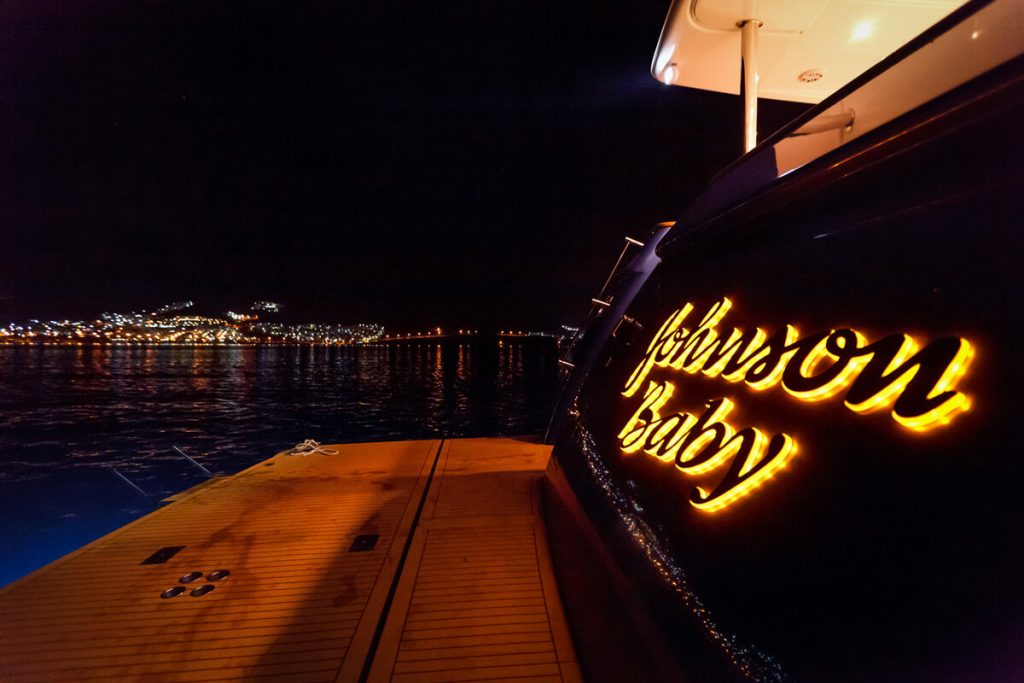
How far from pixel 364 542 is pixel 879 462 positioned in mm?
3943

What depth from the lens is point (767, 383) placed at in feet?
6.07

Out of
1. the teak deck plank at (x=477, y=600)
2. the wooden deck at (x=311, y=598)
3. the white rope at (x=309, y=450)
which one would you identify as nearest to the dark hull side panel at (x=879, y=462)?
the teak deck plank at (x=477, y=600)

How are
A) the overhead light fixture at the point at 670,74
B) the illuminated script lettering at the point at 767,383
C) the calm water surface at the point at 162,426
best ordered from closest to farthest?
the illuminated script lettering at the point at 767,383 < the overhead light fixture at the point at 670,74 < the calm water surface at the point at 162,426

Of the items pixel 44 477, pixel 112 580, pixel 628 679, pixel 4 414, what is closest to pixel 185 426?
pixel 44 477

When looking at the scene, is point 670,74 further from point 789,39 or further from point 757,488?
point 757,488

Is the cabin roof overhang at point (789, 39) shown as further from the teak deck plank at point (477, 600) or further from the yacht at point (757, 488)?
the teak deck plank at point (477, 600)

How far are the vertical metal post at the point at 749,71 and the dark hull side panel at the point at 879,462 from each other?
2.68m

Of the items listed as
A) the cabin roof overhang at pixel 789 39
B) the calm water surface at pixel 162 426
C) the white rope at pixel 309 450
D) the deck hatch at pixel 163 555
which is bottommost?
the calm water surface at pixel 162 426

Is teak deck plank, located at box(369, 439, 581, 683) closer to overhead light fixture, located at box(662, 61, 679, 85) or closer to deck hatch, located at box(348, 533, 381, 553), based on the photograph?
deck hatch, located at box(348, 533, 381, 553)

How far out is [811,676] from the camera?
50.4 inches

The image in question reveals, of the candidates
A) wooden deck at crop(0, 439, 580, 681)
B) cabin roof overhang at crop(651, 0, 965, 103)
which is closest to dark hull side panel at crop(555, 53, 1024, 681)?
wooden deck at crop(0, 439, 580, 681)

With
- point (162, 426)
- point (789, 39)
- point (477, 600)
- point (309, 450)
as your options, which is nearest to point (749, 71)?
point (789, 39)

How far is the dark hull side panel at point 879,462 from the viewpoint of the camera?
1072 mm

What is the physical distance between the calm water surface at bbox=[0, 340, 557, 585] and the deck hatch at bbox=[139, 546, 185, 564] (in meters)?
1.28
